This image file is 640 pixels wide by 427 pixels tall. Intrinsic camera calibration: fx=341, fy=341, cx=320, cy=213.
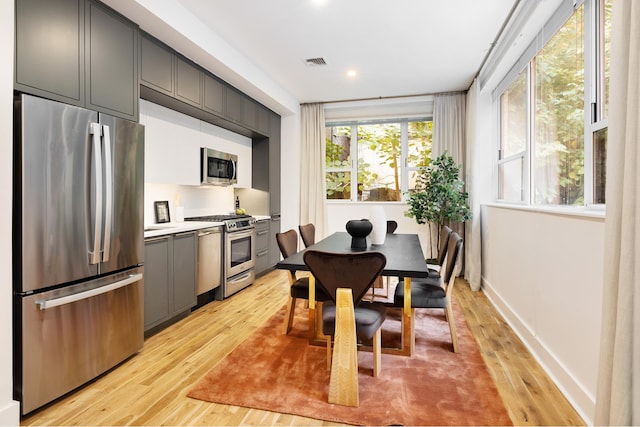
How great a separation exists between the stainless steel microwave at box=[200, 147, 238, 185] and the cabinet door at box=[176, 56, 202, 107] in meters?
0.72

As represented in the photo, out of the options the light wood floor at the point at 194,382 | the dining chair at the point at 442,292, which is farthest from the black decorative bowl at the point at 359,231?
the light wood floor at the point at 194,382

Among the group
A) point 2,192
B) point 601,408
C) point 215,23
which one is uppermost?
point 215,23

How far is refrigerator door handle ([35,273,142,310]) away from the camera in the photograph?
180cm

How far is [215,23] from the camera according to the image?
312 cm

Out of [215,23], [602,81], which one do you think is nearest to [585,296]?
[602,81]

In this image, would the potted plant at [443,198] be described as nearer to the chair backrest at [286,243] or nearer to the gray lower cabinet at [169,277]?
the chair backrest at [286,243]

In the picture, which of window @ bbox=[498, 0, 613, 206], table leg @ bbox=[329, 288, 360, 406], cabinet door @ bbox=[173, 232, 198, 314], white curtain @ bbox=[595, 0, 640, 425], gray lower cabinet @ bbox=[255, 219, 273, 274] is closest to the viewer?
white curtain @ bbox=[595, 0, 640, 425]

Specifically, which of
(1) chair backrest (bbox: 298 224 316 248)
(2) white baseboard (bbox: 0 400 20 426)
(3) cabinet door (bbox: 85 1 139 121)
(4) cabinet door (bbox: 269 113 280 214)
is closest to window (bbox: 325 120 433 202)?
(4) cabinet door (bbox: 269 113 280 214)

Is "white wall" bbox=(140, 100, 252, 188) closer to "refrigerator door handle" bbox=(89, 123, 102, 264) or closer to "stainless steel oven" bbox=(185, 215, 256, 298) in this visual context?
"stainless steel oven" bbox=(185, 215, 256, 298)

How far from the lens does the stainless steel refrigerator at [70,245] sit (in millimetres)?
1735

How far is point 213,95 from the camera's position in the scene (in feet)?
12.3

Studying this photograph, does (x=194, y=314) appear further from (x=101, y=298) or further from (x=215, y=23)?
(x=215, y=23)

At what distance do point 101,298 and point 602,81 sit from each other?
330cm

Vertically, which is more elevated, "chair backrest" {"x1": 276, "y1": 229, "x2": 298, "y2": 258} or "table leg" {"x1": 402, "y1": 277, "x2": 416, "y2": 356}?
"chair backrest" {"x1": 276, "y1": 229, "x2": 298, "y2": 258}
